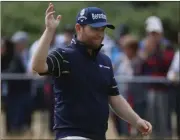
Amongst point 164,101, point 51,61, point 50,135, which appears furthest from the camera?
point 50,135

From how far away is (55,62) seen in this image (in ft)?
21.4

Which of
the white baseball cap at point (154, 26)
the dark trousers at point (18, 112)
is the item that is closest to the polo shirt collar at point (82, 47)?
the white baseball cap at point (154, 26)

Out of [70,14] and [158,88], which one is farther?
[70,14]

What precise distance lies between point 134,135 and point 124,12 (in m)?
11.6

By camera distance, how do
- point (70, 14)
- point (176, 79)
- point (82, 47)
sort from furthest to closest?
point (70, 14)
point (176, 79)
point (82, 47)

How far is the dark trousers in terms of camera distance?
13.3m

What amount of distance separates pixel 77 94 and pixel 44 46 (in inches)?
22.7

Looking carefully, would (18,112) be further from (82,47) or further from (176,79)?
(82,47)

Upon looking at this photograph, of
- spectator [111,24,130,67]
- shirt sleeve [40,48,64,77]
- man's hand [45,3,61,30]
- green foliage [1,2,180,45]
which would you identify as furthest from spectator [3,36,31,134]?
green foliage [1,2,180,45]

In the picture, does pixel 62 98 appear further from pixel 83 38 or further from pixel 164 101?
pixel 164 101

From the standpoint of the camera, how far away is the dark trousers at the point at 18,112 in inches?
522

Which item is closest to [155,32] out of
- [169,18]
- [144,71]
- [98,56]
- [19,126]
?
[144,71]

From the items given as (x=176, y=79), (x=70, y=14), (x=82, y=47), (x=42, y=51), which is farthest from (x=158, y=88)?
(x=70, y=14)

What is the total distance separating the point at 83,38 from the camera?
668 centimetres
